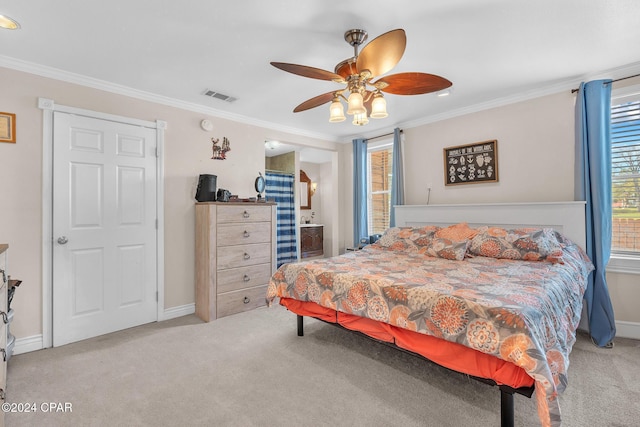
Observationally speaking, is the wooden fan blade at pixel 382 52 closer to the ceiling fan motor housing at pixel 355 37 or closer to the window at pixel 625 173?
the ceiling fan motor housing at pixel 355 37

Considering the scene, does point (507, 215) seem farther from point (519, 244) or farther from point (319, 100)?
point (319, 100)


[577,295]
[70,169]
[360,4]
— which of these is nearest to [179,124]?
[70,169]

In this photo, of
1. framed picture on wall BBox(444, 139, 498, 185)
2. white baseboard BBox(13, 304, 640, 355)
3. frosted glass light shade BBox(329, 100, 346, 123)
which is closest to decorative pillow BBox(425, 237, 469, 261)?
framed picture on wall BBox(444, 139, 498, 185)

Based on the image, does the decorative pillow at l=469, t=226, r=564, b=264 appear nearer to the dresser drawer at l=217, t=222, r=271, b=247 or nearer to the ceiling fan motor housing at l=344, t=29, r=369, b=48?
the ceiling fan motor housing at l=344, t=29, r=369, b=48

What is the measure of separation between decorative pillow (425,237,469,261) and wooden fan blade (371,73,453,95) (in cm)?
155

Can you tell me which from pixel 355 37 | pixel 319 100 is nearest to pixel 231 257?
pixel 319 100

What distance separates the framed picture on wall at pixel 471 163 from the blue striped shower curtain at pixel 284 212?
3140 millimetres

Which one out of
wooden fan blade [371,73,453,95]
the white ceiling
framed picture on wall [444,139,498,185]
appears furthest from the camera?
framed picture on wall [444,139,498,185]

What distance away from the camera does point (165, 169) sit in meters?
3.29

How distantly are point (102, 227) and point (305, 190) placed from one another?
16.0 feet

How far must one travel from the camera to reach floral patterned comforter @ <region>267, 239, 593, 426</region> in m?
1.37

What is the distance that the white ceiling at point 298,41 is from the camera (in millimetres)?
1857

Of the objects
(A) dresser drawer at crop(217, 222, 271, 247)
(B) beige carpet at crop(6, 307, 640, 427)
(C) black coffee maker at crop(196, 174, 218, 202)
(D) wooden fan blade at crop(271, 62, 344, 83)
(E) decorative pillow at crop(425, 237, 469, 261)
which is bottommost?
(B) beige carpet at crop(6, 307, 640, 427)

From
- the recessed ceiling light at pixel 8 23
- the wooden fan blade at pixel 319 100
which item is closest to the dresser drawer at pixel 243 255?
the wooden fan blade at pixel 319 100
